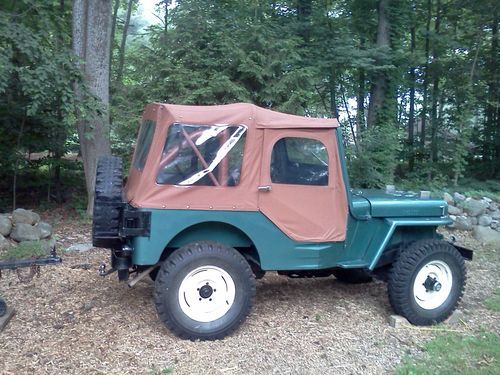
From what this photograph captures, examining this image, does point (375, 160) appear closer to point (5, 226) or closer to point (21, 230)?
point (21, 230)

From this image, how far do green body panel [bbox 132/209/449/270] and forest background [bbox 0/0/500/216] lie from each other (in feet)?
14.0

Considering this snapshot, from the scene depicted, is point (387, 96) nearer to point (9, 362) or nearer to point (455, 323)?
point (455, 323)

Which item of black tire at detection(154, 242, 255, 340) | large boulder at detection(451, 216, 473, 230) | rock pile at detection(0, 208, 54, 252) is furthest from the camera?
large boulder at detection(451, 216, 473, 230)

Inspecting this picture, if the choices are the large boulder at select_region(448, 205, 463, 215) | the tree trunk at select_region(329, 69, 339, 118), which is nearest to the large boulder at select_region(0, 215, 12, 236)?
the large boulder at select_region(448, 205, 463, 215)

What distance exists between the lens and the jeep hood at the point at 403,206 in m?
5.28

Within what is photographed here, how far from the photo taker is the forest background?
948cm

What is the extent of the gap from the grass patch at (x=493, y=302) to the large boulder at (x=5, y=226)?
6.51m

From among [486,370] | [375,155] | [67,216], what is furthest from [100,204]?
[375,155]

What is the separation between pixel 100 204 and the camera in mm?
4594

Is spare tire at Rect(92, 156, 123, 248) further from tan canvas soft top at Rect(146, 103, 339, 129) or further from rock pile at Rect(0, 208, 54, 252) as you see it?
rock pile at Rect(0, 208, 54, 252)

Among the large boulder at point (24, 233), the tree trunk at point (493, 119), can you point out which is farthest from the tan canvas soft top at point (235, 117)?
the tree trunk at point (493, 119)

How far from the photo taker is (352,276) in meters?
6.17

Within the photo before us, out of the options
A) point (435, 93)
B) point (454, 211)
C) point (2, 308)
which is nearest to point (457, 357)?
point (2, 308)

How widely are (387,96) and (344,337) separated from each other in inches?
390
